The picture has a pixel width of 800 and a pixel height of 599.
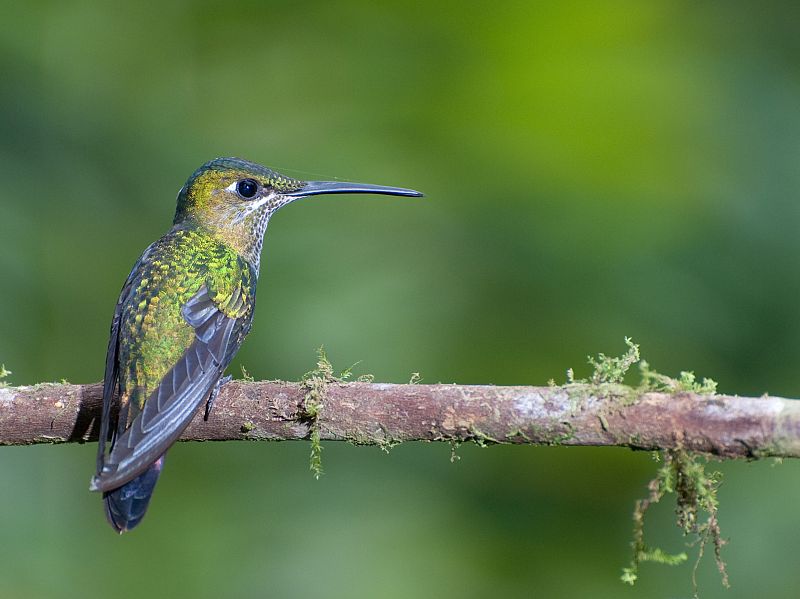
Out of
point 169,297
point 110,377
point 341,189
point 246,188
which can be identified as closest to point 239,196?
point 246,188

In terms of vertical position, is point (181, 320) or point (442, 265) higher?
point (442, 265)

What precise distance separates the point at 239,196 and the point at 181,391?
1.41 meters

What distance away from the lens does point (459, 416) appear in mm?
3143

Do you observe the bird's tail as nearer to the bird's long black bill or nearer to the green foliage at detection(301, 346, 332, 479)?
the green foliage at detection(301, 346, 332, 479)

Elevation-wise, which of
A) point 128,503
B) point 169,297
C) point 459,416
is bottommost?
point 128,503

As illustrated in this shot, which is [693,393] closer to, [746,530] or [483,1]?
[746,530]

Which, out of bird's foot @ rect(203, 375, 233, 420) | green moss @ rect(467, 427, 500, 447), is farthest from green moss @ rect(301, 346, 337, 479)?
green moss @ rect(467, 427, 500, 447)

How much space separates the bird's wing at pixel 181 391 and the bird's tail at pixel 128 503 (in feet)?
0.33

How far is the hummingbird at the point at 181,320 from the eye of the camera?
136 inches

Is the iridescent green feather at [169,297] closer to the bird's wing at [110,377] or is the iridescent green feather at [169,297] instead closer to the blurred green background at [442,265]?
the bird's wing at [110,377]

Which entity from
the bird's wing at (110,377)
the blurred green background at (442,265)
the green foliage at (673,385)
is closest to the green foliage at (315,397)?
the bird's wing at (110,377)

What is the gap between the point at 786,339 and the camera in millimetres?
5281

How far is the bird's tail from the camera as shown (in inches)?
134

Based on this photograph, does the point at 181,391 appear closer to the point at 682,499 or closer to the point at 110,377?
the point at 110,377
